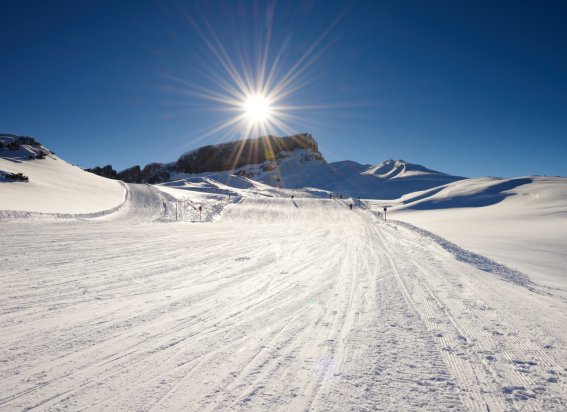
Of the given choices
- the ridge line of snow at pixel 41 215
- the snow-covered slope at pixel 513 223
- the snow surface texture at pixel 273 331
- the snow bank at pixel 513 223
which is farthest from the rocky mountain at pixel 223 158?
the snow surface texture at pixel 273 331

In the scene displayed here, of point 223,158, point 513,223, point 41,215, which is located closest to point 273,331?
point 41,215

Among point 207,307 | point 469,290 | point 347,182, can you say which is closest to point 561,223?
point 469,290

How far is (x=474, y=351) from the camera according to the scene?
12.9 ft

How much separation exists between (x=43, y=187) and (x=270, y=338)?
3398 centimetres

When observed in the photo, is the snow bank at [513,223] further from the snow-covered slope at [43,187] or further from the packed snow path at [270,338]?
the snow-covered slope at [43,187]

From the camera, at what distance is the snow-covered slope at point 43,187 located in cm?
2170

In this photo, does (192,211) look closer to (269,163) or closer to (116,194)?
(116,194)

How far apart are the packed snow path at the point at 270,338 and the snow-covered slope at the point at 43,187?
613 inches

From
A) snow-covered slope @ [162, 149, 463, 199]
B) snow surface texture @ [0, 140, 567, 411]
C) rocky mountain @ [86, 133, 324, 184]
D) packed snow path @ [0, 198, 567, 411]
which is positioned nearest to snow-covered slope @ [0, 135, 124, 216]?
snow surface texture @ [0, 140, 567, 411]

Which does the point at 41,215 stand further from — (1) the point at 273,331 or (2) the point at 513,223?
(2) the point at 513,223

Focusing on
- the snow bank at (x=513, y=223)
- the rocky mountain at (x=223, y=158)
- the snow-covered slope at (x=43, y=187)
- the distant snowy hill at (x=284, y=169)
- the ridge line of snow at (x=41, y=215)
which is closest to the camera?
the snow bank at (x=513, y=223)

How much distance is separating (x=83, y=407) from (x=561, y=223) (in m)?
27.8

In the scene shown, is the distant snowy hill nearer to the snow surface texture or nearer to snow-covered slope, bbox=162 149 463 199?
snow-covered slope, bbox=162 149 463 199

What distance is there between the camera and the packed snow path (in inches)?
119
